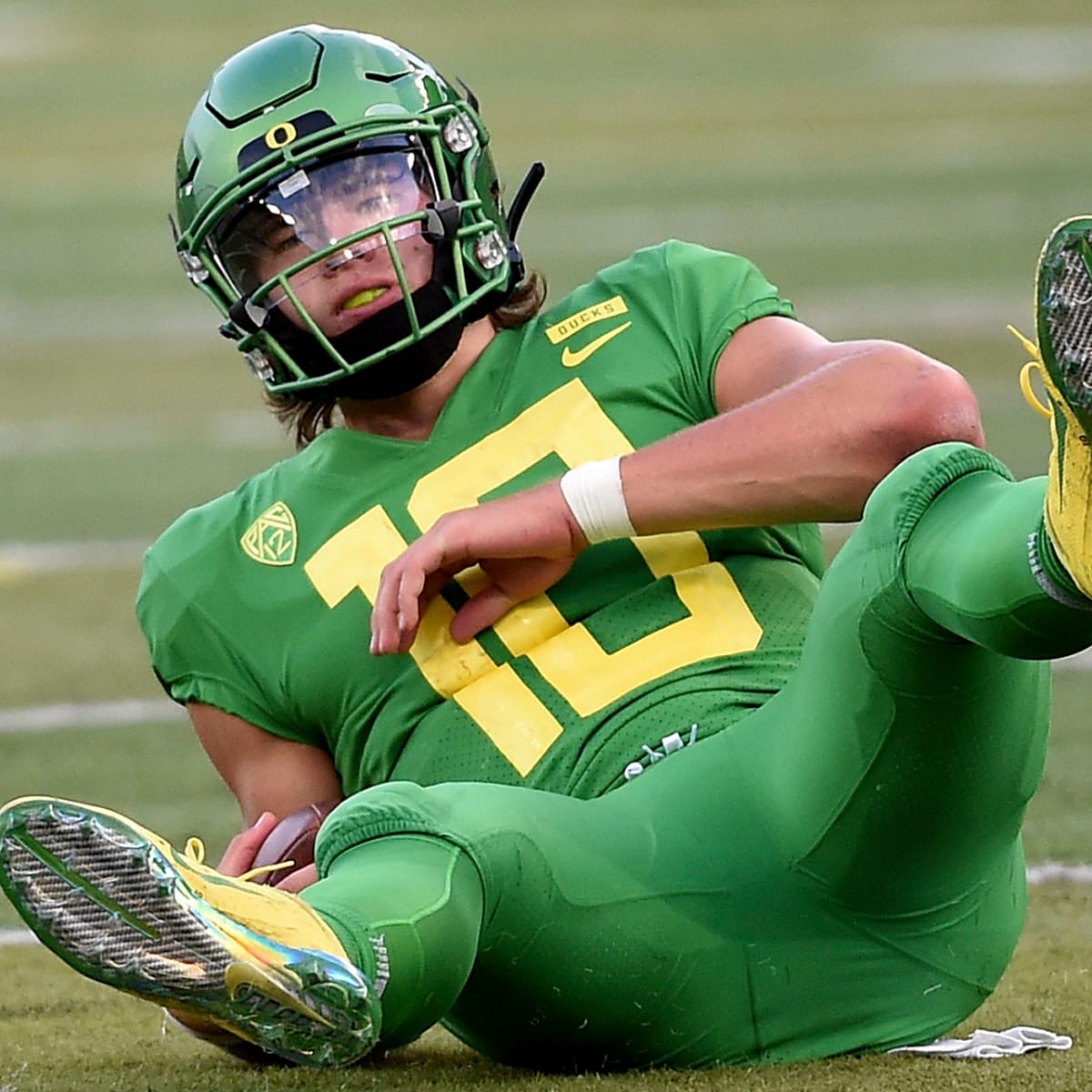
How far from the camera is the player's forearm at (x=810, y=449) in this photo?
255cm

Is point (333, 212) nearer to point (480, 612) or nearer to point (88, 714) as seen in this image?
point (480, 612)

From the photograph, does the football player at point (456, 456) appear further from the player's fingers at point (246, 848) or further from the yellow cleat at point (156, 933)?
the yellow cleat at point (156, 933)

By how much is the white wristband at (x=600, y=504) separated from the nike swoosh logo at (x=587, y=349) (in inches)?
10.2

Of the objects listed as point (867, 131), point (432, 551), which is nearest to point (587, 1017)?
point (432, 551)

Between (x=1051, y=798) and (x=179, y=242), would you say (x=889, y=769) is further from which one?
(x=1051, y=798)

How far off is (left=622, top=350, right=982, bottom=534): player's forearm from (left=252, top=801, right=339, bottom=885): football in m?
0.48

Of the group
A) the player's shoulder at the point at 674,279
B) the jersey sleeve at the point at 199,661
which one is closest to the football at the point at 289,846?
the jersey sleeve at the point at 199,661

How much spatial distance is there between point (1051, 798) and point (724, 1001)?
163cm

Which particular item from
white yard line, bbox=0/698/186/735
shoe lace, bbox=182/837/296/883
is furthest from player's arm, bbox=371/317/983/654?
white yard line, bbox=0/698/186/735

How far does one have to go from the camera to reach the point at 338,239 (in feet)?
8.89

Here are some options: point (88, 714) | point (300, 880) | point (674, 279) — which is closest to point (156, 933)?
point (300, 880)

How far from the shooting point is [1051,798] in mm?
3910

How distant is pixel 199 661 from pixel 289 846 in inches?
10.5

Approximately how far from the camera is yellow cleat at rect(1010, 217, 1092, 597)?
1.94 metres
